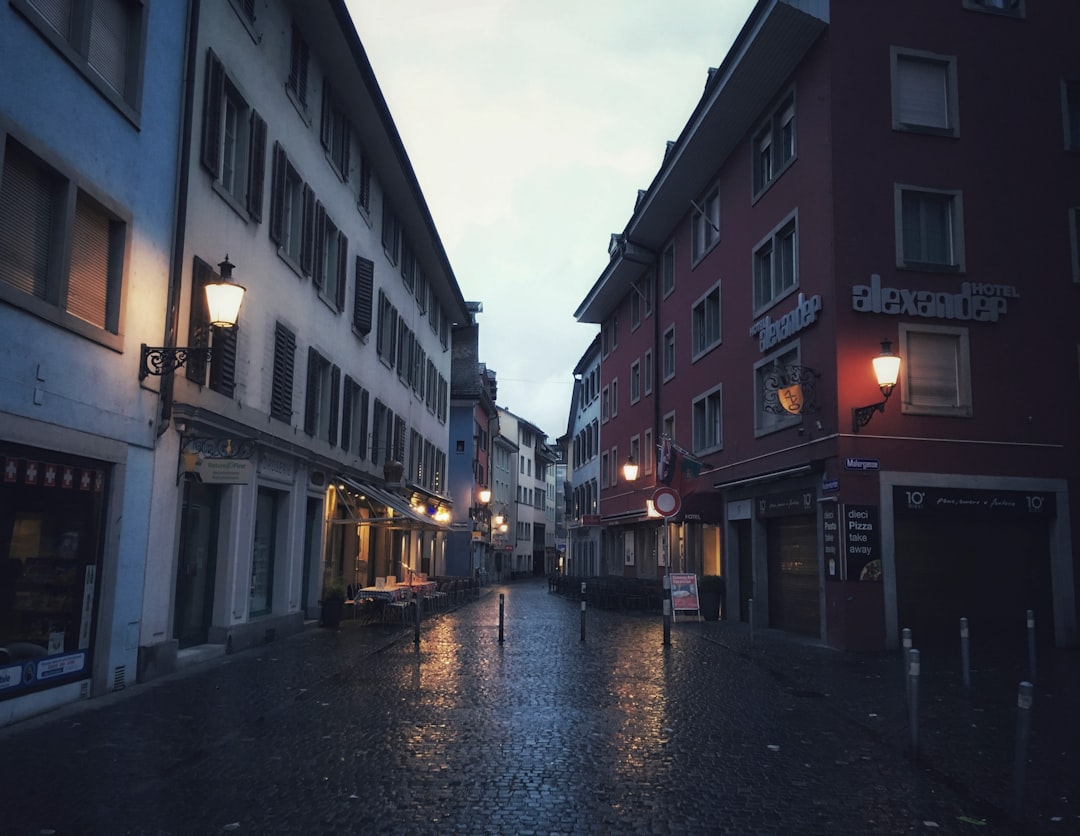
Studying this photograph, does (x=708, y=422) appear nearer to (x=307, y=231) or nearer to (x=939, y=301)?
(x=939, y=301)

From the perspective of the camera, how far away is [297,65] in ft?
62.7

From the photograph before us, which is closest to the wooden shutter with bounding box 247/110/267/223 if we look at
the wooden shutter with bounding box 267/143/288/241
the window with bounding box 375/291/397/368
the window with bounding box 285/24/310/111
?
the wooden shutter with bounding box 267/143/288/241

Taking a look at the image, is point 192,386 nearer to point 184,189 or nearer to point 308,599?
point 184,189

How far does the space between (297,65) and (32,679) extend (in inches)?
548

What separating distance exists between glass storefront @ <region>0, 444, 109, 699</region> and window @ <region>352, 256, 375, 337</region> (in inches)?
542

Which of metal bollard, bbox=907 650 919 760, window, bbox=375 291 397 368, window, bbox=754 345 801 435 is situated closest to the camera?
metal bollard, bbox=907 650 919 760

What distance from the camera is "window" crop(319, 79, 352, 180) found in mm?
21281

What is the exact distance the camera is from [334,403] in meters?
22.3

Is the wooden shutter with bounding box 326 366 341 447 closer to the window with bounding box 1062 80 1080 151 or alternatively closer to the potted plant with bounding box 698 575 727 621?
the potted plant with bounding box 698 575 727 621

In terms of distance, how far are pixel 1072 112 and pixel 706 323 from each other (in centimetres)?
1080

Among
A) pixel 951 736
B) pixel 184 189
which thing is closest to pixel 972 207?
pixel 951 736

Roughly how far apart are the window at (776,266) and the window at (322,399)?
1053 centimetres

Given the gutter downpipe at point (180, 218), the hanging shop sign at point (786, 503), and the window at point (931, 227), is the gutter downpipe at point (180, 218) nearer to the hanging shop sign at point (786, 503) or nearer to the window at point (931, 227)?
the hanging shop sign at point (786, 503)

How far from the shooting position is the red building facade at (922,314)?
59.4 feet
